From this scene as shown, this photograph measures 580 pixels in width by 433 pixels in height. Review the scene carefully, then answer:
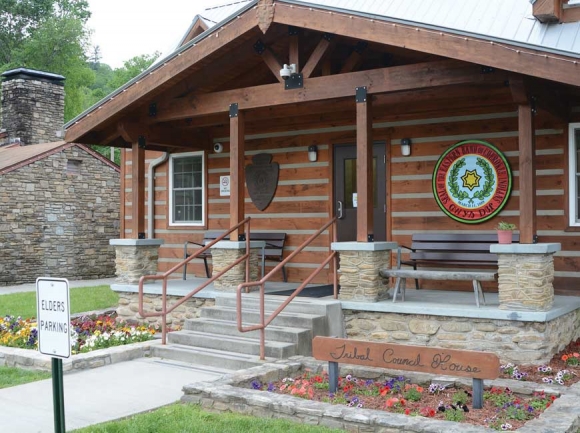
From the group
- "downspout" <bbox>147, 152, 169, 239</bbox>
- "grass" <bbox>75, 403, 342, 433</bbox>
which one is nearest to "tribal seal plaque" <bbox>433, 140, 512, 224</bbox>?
"grass" <bbox>75, 403, 342, 433</bbox>

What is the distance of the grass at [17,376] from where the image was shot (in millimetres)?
7328

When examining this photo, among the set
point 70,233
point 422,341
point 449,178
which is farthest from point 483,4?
point 70,233

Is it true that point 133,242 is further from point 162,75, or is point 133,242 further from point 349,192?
point 349,192

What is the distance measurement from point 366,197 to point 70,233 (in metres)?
12.9

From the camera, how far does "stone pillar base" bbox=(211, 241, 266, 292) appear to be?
9688 mm

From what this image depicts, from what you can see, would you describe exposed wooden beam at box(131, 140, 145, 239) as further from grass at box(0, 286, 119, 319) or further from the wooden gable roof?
grass at box(0, 286, 119, 319)

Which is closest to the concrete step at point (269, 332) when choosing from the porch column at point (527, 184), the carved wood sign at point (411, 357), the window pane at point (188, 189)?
the carved wood sign at point (411, 357)

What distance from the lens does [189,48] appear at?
9.70 meters

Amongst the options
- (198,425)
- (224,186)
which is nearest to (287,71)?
(224,186)

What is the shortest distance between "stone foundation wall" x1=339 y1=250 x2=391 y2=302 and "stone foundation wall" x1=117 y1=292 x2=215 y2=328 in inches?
83.6

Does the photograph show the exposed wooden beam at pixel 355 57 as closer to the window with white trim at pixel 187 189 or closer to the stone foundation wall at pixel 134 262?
the stone foundation wall at pixel 134 262

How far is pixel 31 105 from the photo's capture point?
21453 millimetres

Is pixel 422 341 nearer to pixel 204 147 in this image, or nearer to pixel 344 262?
pixel 344 262

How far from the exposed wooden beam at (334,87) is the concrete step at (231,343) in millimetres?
3208
